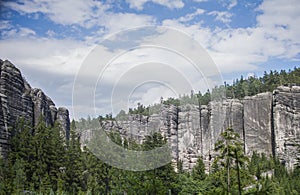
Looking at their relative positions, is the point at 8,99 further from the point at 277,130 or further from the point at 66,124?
the point at 277,130

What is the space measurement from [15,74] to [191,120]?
104ft

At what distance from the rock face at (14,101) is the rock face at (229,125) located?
1132cm

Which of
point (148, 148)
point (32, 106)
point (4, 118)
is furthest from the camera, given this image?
point (32, 106)

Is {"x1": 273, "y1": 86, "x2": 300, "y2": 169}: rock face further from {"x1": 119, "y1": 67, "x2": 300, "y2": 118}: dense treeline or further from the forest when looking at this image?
the forest

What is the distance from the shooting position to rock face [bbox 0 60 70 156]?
1339 inches

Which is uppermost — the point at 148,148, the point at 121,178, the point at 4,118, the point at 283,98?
the point at 283,98

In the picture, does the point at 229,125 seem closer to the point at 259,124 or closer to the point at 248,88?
the point at 259,124

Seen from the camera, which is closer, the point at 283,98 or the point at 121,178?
the point at 121,178

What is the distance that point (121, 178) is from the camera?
101ft

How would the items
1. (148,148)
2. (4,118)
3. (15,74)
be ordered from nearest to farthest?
(148,148) < (4,118) < (15,74)

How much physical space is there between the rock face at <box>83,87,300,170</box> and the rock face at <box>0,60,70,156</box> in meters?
11.3

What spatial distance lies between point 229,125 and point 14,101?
3190 cm

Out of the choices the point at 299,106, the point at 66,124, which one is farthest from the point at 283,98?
the point at 66,124

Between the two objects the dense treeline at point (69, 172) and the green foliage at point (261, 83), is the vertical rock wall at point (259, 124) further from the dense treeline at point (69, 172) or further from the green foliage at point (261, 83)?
the dense treeline at point (69, 172)
